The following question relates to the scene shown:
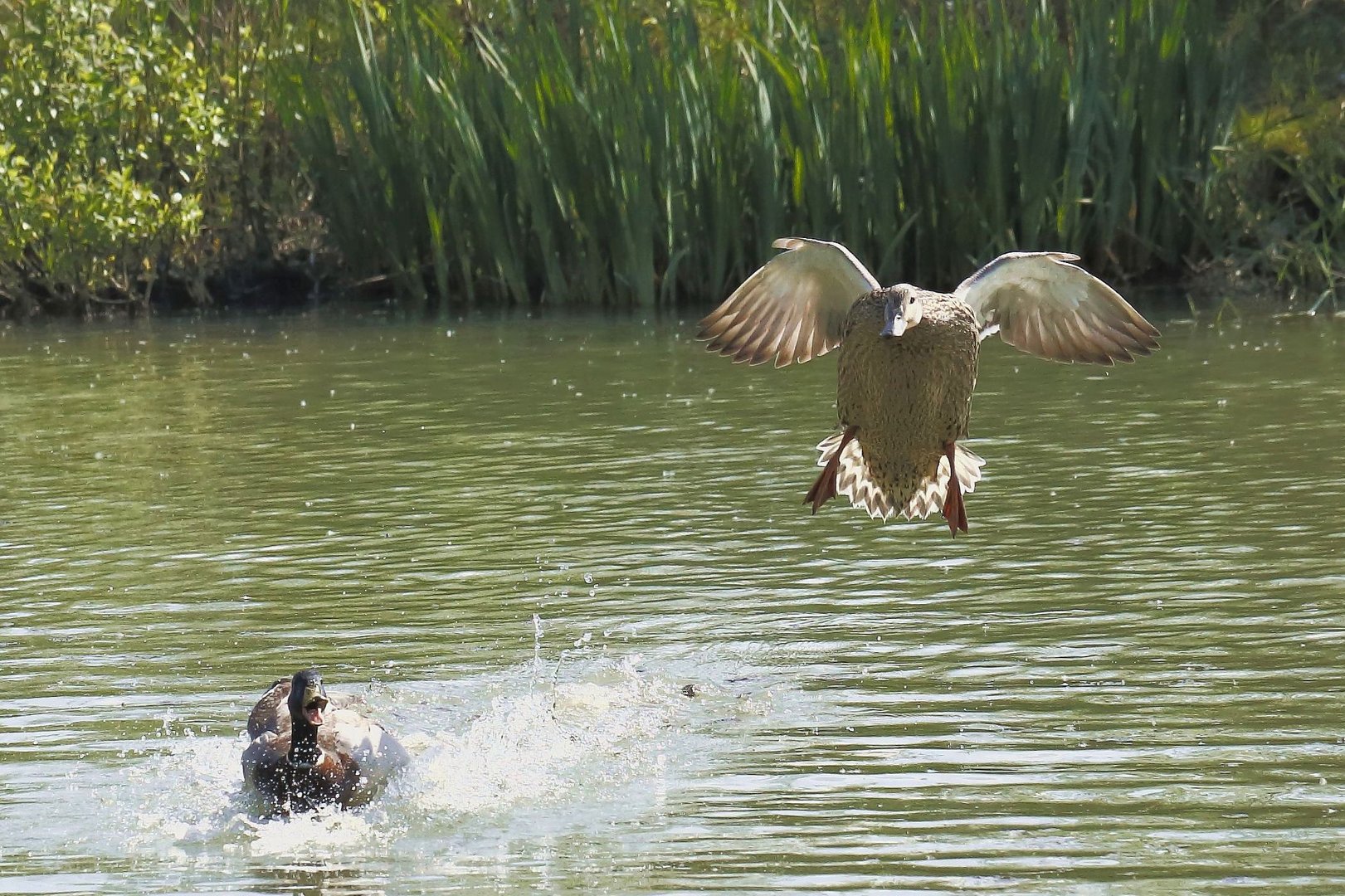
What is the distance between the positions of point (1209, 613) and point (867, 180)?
12331 mm

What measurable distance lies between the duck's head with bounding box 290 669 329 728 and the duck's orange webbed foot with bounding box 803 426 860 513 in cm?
267

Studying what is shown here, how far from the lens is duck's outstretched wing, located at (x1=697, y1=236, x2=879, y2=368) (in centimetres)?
873

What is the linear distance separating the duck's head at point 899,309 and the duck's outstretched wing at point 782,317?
600 millimetres

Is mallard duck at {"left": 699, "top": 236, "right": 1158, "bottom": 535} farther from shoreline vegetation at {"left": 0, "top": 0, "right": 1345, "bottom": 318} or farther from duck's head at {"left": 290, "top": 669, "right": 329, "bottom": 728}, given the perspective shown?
shoreline vegetation at {"left": 0, "top": 0, "right": 1345, "bottom": 318}

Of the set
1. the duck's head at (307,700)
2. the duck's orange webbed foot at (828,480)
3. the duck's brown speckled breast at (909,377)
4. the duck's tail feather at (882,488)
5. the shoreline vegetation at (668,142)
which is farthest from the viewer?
the shoreline vegetation at (668,142)

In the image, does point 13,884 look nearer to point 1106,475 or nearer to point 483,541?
point 483,541

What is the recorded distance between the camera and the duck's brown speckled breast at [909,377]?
8.17m

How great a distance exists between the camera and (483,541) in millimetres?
10172

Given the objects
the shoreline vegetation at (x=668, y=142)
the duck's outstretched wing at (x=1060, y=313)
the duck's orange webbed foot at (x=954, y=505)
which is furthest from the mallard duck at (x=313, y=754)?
the shoreline vegetation at (x=668, y=142)

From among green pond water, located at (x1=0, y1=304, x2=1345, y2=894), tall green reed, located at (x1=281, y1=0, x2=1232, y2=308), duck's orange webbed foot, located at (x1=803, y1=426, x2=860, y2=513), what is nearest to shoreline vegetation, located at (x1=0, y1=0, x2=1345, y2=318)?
tall green reed, located at (x1=281, y1=0, x2=1232, y2=308)

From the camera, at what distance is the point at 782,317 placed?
8.85 meters

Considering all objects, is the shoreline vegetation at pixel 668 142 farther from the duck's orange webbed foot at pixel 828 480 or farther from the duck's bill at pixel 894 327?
the duck's bill at pixel 894 327

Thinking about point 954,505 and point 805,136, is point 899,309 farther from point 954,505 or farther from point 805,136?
point 805,136

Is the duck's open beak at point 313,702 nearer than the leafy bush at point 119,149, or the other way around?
the duck's open beak at point 313,702
